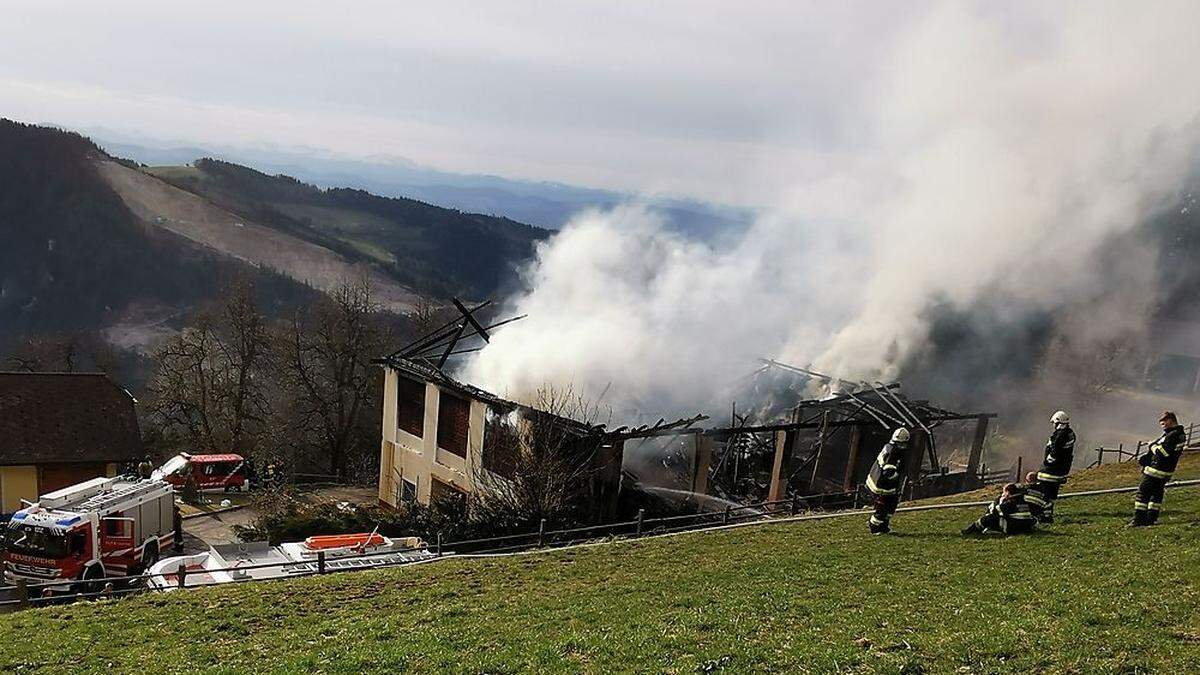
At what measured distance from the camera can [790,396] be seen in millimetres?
46969

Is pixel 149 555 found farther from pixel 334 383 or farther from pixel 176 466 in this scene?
pixel 334 383

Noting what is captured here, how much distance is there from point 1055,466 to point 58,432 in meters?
41.8

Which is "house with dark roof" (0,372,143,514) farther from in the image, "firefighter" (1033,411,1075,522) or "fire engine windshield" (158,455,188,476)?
"firefighter" (1033,411,1075,522)

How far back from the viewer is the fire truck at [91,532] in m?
24.7

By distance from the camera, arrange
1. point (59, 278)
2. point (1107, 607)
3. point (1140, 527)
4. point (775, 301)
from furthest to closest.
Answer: point (59, 278)
point (775, 301)
point (1140, 527)
point (1107, 607)

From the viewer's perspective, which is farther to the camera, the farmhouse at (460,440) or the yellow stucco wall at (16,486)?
the yellow stucco wall at (16,486)

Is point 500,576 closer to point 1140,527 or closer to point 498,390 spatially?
point 1140,527

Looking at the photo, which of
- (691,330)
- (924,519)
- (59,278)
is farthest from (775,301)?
(59,278)

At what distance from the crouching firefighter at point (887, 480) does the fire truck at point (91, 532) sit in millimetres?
22314

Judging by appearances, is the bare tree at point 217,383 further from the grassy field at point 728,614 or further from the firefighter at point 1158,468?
the firefighter at point 1158,468

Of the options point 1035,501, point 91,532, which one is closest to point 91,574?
point 91,532

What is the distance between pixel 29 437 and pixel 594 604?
35.9 metres

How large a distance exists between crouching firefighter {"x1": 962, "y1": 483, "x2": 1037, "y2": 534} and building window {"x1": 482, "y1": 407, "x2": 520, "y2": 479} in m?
17.3

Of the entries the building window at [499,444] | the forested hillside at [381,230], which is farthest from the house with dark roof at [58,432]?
the forested hillside at [381,230]
